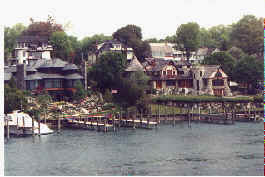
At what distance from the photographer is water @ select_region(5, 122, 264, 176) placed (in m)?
50.5

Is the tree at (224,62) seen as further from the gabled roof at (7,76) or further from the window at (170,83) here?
the gabled roof at (7,76)

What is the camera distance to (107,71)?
321 feet

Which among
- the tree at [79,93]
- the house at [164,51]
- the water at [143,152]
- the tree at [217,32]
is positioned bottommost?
the water at [143,152]

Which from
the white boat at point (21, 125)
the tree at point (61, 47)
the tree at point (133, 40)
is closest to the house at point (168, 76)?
the tree at point (133, 40)

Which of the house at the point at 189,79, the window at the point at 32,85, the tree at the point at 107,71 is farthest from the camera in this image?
the house at the point at 189,79

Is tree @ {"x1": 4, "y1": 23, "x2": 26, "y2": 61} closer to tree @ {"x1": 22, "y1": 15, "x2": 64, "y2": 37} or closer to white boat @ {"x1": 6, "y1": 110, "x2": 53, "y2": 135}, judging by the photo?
tree @ {"x1": 22, "y1": 15, "x2": 64, "y2": 37}

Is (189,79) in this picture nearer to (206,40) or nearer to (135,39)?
(135,39)

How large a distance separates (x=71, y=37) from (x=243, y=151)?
81.2 m

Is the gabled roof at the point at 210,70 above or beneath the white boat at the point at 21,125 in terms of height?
above

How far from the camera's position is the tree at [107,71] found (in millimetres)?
97500

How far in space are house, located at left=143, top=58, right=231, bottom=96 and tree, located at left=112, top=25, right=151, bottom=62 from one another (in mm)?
15016

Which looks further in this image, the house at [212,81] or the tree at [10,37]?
the tree at [10,37]

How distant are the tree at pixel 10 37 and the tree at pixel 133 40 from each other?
2542 cm

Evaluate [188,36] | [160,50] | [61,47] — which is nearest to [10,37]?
[61,47]
